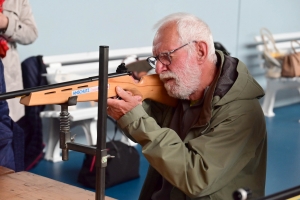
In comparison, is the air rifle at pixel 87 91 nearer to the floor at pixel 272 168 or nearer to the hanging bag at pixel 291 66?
the floor at pixel 272 168

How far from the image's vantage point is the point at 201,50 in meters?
1.91

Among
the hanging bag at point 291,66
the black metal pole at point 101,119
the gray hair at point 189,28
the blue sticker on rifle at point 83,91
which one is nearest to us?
the black metal pole at point 101,119

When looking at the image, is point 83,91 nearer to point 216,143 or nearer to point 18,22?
point 216,143

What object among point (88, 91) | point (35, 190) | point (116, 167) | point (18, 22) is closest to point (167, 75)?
point (88, 91)

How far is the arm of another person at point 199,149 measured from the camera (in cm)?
169

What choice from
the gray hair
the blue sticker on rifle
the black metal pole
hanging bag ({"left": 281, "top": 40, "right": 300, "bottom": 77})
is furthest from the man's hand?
hanging bag ({"left": 281, "top": 40, "right": 300, "bottom": 77})

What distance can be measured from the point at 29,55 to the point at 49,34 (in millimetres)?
243

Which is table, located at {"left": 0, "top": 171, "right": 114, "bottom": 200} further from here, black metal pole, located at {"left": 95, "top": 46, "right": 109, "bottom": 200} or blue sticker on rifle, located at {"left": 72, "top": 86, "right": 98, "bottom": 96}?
black metal pole, located at {"left": 95, "top": 46, "right": 109, "bottom": 200}

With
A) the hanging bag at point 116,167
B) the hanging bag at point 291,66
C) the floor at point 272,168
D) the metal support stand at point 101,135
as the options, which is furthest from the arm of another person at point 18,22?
the hanging bag at point 291,66

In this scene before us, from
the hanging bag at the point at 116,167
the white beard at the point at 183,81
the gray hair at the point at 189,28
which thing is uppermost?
the gray hair at the point at 189,28

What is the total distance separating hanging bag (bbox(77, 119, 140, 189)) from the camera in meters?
3.73

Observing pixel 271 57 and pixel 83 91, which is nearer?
pixel 83 91

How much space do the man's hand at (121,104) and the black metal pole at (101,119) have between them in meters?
0.57

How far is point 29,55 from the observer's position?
4.33 m
